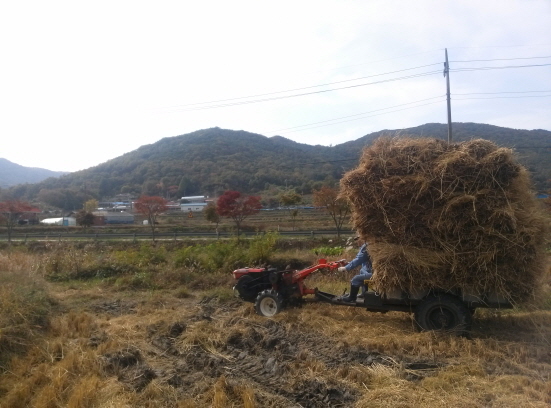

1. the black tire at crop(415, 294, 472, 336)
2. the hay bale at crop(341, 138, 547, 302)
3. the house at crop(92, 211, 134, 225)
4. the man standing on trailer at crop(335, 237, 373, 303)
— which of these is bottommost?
the house at crop(92, 211, 134, 225)

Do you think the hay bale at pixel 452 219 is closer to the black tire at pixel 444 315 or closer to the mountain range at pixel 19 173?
the black tire at pixel 444 315

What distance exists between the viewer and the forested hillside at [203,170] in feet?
151

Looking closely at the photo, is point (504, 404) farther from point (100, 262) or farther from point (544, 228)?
point (100, 262)

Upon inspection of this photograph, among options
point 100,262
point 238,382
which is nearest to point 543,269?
point 238,382

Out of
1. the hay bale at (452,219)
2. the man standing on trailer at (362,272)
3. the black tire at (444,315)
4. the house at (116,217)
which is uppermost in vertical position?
the hay bale at (452,219)

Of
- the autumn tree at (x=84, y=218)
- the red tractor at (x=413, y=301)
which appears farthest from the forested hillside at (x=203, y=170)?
the red tractor at (x=413, y=301)

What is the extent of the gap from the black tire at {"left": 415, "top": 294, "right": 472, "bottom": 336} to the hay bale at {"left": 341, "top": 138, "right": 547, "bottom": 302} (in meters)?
0.25

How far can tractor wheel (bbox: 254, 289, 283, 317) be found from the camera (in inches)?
344

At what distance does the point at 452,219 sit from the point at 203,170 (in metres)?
49.9

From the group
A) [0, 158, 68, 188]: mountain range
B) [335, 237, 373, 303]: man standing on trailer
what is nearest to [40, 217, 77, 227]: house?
[335, 237, 373, 303]: man standing on trailer

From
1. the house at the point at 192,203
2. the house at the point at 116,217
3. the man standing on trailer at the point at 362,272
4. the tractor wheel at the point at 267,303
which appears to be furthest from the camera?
the house at the point at 192,203

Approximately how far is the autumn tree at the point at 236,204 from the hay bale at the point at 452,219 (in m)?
21.4

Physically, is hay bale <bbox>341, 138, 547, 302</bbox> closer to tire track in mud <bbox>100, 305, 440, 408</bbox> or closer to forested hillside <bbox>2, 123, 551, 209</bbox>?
tire track in mud <bbox>100, 305, 440, 408</bbox>

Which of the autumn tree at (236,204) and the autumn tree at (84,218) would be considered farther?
the autumn tree at (84,218)
